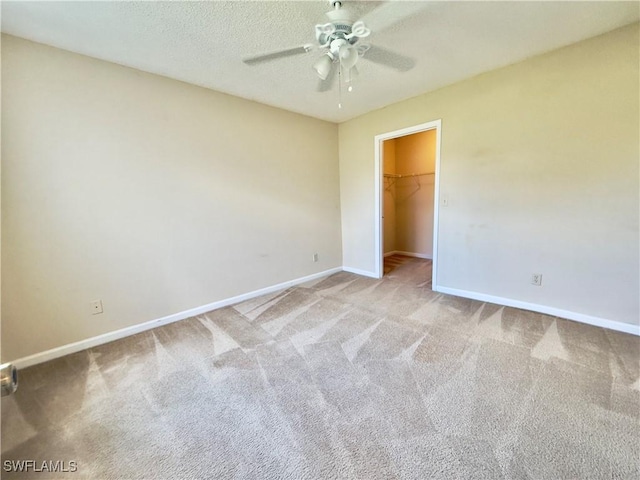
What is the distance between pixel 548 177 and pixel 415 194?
271 centimetres

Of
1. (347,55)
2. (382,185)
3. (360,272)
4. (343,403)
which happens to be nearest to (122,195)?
(347,55)

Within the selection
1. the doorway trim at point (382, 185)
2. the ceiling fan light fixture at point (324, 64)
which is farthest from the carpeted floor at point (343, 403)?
the ceiling fan light fixture at point (324, 64)

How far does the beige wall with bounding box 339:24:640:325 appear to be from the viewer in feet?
6.75

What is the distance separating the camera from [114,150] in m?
2.19

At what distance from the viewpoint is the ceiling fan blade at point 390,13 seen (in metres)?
1.63

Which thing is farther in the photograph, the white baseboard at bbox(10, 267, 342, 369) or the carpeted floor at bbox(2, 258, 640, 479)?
the white baseboard at bbox(10, 267, 342, 369)

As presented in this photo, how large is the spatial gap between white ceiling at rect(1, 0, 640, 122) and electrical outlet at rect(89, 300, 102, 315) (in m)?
1.97

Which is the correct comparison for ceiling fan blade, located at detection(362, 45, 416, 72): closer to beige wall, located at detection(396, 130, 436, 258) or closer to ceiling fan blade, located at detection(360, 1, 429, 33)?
ceiling fan blade, located at detection(360, 1, 429, 33)

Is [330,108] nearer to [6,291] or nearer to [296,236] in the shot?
[296,236]

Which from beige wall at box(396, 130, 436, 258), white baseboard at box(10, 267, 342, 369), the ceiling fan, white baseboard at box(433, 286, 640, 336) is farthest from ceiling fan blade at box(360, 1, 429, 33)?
beige wall at box(396, 130, 436, 258)

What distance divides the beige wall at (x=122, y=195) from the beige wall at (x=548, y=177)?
83.2 inches

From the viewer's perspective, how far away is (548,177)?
238 cm

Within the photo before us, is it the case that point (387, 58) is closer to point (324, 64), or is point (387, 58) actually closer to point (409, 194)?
point (324, 64)

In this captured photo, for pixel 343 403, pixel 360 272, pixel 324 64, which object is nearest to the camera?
pixel 343 403
